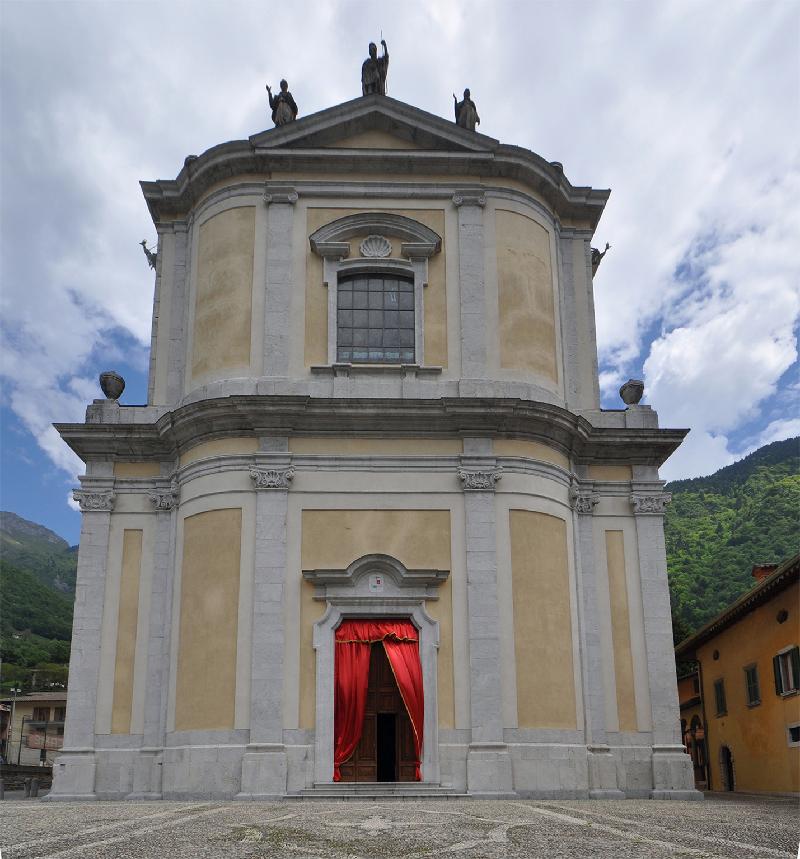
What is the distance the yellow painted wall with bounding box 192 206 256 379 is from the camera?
66.3 ft

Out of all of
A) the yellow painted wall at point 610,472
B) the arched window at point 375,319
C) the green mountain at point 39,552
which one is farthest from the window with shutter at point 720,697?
the green mountain at point 39,552

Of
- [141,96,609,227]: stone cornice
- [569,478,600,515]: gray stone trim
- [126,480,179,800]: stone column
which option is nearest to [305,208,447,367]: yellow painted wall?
[141,96,609,227]: stone cornice

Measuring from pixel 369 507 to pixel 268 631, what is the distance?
2888mm

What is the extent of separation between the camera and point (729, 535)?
1907 inches

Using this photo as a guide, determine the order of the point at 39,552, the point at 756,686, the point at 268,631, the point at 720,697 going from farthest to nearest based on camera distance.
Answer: the point at 39,552
the point at 720,697
the point at 756,686
the point at 268,631

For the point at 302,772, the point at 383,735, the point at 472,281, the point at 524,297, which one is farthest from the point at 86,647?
the point at 524,297

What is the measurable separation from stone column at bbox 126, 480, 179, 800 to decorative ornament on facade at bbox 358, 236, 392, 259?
6.06 m

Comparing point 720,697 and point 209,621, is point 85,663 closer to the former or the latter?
point 209,621

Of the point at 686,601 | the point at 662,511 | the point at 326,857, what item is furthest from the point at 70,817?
the point at 686,601

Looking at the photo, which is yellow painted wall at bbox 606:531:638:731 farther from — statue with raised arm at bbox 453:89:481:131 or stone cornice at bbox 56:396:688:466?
statue with raised arm at bbox 453:89:481:131

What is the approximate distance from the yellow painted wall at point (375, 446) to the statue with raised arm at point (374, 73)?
8.62 metres

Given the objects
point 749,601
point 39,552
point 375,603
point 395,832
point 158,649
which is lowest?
point 395,832

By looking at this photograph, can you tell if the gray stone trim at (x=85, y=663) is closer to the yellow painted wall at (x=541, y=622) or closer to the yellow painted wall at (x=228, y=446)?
the yellow painted wall at (x=228, y=446)

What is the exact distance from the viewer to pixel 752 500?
5078 centimetres
